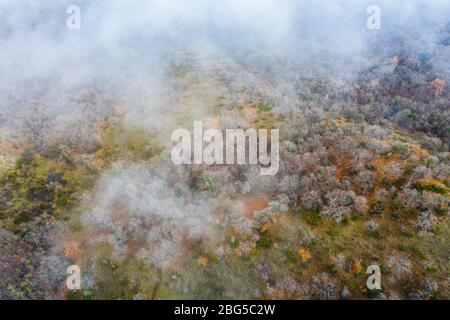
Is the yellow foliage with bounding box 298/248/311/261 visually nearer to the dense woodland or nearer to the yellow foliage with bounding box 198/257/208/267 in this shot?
the dense woodland

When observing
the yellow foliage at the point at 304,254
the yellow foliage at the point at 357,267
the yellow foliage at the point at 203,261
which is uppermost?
the yellow foliage at the point at 304,254

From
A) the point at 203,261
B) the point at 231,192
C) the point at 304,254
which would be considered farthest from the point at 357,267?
the point at 231,192

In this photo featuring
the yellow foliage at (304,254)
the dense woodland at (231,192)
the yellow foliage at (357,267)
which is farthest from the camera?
the yellow foliage at (304,254)

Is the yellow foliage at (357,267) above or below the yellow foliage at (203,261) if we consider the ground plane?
above

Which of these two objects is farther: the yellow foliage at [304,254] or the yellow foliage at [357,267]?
the yellow foliage at [304,254]

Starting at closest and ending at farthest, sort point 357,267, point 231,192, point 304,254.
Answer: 1. point 357,267
2. point 304,254
3. point 231,192

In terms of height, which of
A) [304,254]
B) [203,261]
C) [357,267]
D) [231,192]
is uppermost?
[231,192]

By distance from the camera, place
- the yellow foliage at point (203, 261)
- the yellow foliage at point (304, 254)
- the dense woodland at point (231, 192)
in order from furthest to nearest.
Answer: the yellow foliage at point (203, 261) < the yellow foliage at point (304, 254) < the dense woodland at point (231, 192)

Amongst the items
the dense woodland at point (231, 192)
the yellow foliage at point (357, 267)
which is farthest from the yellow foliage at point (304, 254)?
the yellow foliage at point (357, 267)

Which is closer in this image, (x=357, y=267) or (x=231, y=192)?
(x=357, y=267)

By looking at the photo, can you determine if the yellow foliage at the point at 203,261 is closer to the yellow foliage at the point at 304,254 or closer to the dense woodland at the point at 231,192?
the dense woodland at the point at 231,192

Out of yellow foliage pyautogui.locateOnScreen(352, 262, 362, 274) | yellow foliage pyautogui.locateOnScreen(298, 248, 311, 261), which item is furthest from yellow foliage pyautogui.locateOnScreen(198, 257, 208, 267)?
yellow foliage pyautogui.locateOnScreen(352, 262, 362, 274)

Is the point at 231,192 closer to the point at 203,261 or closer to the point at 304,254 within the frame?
the point at 203,261
